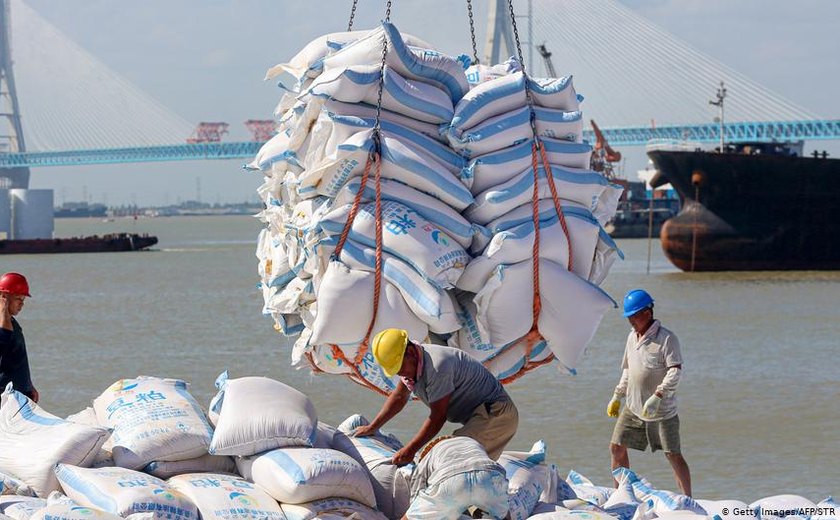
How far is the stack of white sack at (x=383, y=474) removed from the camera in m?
4.95

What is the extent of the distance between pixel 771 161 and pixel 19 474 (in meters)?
29.8

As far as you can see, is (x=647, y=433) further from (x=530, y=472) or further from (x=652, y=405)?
(x=530, y=472)

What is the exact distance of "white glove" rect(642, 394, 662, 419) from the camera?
579 centimetres

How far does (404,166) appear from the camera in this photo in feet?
17.1

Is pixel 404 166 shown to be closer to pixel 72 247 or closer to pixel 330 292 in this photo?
pixel 330 292

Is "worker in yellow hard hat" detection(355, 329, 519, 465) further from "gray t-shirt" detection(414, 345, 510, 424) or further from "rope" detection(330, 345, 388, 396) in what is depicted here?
"rope" detection(330, 345, 388, 396)

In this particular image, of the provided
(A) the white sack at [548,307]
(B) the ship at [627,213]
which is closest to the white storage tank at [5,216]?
(B) the ship at [627,213]

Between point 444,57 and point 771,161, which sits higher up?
point 444,57

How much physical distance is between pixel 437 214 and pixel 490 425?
91 centimetres

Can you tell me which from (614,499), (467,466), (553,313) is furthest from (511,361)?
(467,466)

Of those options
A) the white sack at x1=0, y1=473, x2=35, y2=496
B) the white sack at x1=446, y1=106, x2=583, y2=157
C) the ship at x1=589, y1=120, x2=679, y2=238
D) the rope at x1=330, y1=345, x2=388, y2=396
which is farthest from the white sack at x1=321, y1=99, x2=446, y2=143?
the ship at x1=589, y1=120, x2=679, y2=238

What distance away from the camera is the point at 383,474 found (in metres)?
5.00

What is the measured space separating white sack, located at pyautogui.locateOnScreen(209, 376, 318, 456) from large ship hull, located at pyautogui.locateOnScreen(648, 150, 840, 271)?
2883 cm

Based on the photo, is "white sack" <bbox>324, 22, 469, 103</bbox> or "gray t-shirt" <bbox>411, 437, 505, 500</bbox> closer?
"gray t-shirt" <bbox>411, 437, 505, 500</bbox>
